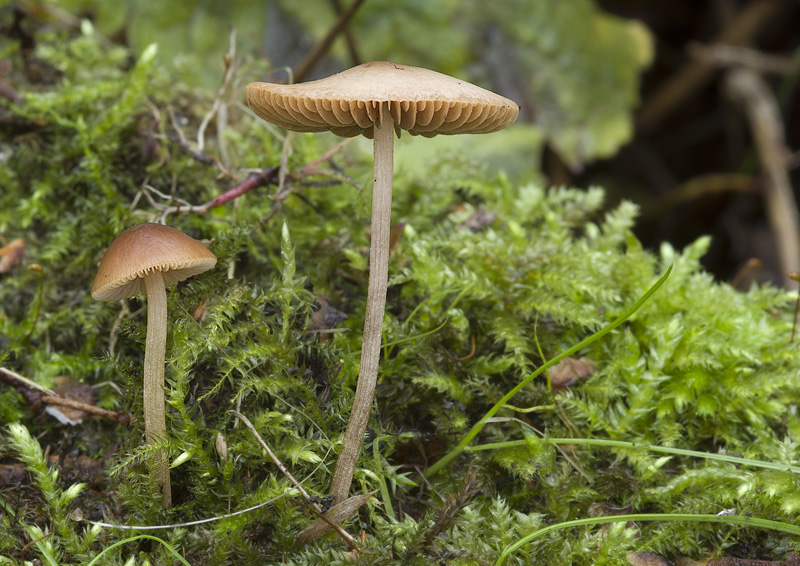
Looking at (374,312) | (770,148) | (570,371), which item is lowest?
(570,371)

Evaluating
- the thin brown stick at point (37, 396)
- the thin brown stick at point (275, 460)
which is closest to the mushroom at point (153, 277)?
the thin brown stick at point (275, 460)

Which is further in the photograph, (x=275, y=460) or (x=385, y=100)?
(x=275, y=460)

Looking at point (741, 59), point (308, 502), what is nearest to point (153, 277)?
point (308, 502)

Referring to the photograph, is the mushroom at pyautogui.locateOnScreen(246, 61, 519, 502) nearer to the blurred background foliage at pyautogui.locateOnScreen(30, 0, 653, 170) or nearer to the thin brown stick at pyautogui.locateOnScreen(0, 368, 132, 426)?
the thin brown stick at pyautogui.locateOnScreen(0, 368, 132, 426)

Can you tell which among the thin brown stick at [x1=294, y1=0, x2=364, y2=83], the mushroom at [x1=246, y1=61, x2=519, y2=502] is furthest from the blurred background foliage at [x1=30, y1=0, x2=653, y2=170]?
the mushroom at [x1=246, y1=61, x2=519, y2=502]

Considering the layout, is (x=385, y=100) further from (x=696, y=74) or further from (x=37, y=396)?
(x=696, y=74)

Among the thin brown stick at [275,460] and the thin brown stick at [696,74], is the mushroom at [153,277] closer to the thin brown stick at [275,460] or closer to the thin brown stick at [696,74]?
the thin brown stick at [275,460]
